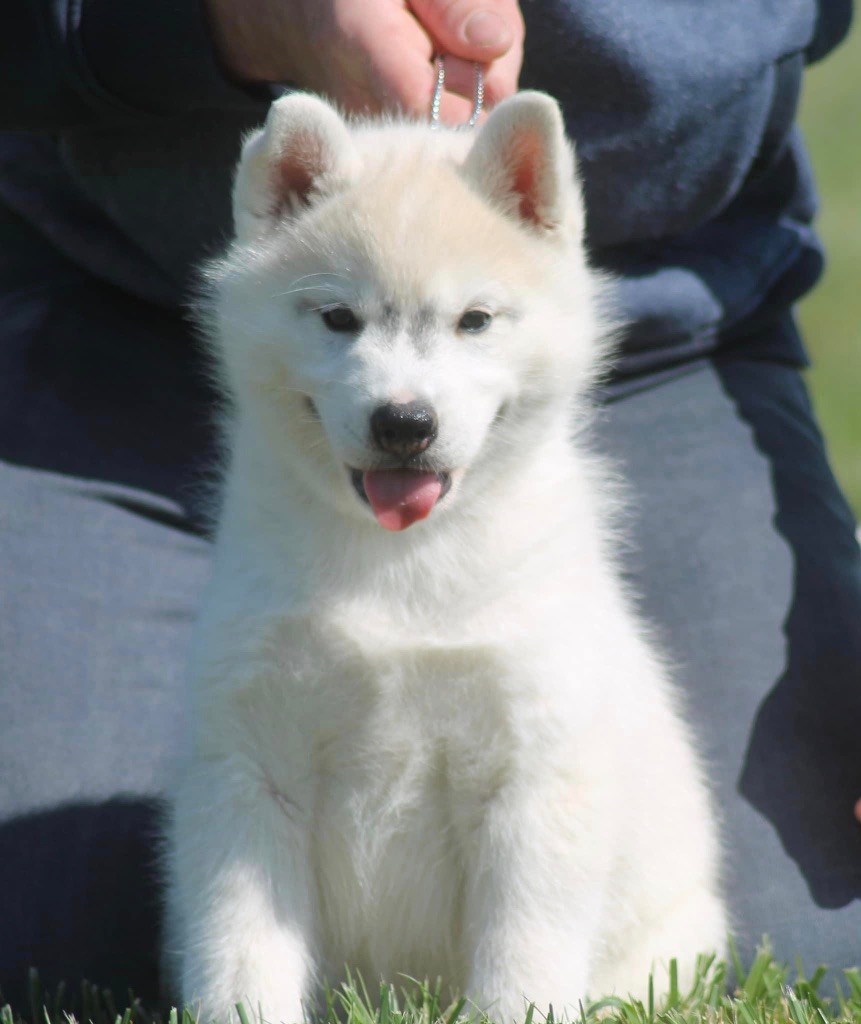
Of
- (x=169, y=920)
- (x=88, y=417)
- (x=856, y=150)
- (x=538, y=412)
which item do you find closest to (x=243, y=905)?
(x=169, y=920)

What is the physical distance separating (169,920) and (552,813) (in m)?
0.78

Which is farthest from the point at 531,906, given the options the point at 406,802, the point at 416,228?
the point at 416,228

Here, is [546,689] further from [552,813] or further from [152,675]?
[152,675]

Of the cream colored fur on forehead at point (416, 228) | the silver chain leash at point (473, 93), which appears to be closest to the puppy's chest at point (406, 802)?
the cream colored fur on forehead at point (416, 228)

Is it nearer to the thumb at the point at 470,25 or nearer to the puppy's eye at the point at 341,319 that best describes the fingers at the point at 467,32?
the thumb at the point at 470,25

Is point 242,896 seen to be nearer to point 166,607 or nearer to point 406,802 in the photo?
point 406,802

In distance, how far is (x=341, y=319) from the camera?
7.47ft

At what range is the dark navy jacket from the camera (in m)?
2.97

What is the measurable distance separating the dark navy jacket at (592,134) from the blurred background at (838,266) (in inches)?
90.5

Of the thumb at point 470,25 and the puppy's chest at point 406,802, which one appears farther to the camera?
the thumb at point 470,25

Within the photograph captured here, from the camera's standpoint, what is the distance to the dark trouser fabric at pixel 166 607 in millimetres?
2992

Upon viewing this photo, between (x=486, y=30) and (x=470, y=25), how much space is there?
0.11 feet

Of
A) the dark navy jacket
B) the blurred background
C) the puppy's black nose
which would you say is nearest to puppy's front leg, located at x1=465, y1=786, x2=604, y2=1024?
the puppy's black nose

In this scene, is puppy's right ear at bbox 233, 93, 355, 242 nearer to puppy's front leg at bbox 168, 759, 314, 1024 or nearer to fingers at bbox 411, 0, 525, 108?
fingers at bbox 411, 0, 525, 108
